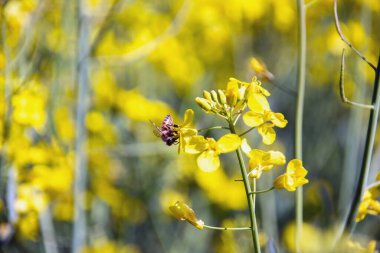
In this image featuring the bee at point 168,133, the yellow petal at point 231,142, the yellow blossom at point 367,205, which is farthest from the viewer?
the yellow blossom at point 367,205

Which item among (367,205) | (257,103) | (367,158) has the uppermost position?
(257,103)

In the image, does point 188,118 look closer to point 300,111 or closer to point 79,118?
point 300,111

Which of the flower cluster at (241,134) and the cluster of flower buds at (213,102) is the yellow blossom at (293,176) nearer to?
the flower cluster at (241,134)

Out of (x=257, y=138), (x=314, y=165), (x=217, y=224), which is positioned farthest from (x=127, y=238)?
(x=314, y=165)

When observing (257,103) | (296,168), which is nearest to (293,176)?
(296,168)

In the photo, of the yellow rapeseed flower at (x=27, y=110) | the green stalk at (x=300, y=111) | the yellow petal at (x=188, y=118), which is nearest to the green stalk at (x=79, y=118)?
the yellow rapeseed flower at (x=27, y=110)
